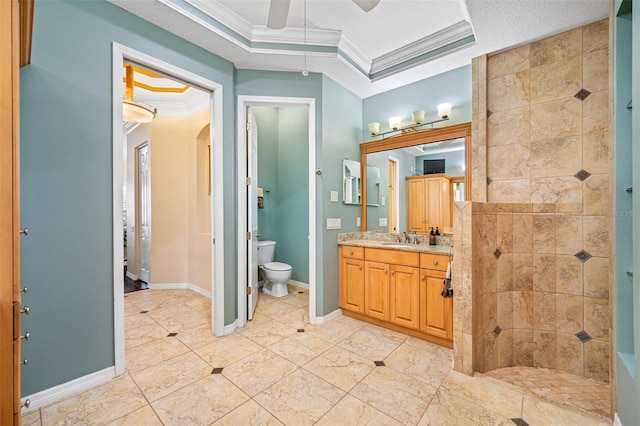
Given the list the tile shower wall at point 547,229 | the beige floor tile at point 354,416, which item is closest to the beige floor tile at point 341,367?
the beige floor tile at point 354,416

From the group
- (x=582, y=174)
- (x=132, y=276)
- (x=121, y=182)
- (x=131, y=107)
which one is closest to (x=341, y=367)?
(x=121, y=182)

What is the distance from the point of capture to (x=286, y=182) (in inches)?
175

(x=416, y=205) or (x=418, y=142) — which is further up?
(x=418, y=142)

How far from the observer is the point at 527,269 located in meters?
2.14

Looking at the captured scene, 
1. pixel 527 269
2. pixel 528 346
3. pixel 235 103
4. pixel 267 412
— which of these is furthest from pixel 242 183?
pixel 528 346

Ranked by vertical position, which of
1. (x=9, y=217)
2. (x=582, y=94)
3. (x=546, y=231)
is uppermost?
(x=582, y=94)

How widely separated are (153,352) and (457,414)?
2.35m

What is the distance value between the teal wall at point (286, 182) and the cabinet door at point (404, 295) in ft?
5.94

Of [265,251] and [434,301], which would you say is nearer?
[434,301]

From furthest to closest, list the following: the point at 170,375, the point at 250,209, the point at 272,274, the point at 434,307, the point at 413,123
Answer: the point at 272,274 < the point at 413,123 < the point at 250,209 < the point at 434,307 < the point at 170,375

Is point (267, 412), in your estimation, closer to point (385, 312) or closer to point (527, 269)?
point (385, 312)

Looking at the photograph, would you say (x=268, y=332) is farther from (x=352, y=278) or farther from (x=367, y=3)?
(x=367, y=3)

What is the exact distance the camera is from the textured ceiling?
75.4 inches

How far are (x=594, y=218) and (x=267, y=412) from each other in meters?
2.67
